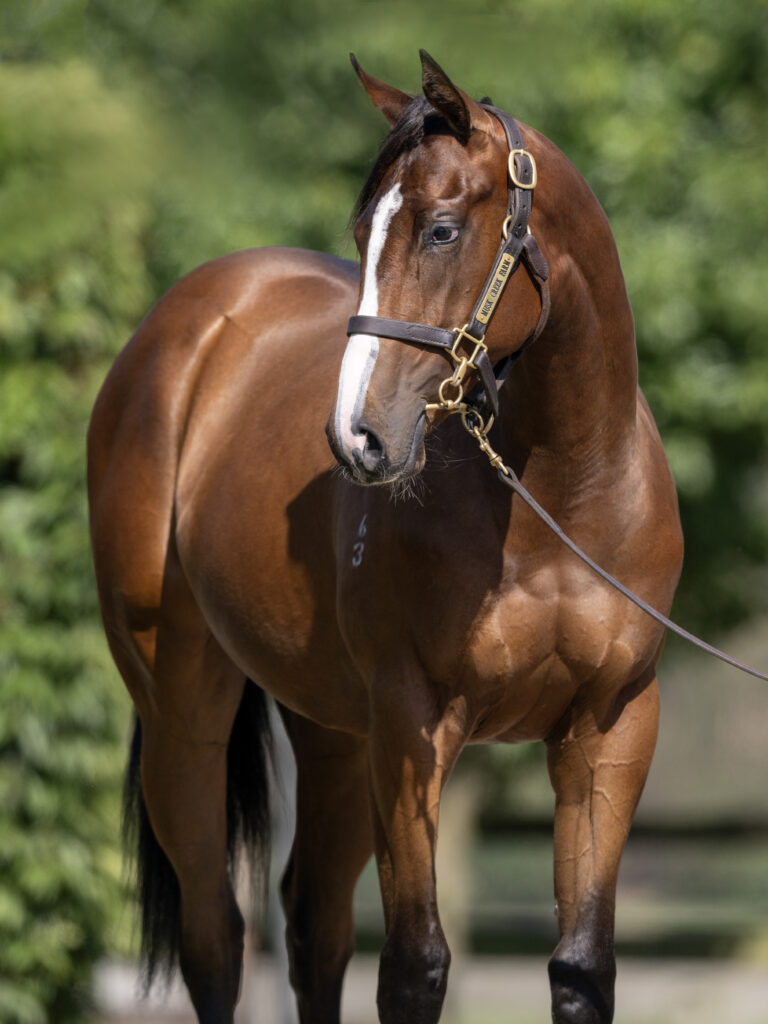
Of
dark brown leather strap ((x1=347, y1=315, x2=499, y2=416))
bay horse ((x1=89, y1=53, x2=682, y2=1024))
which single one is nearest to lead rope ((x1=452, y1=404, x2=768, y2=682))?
bay horse ((x1=89, y1=53, x2=682, y2=1024))

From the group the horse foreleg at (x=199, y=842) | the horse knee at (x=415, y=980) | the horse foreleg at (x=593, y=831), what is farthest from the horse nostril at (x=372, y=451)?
the horse foreleg at (x=199, y=842)

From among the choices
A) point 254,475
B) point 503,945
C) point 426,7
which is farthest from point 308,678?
point 503,945

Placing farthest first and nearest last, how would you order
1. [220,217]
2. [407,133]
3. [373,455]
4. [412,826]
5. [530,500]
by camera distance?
[220,217], [412,826], [530,500], [407,133], [373,455]

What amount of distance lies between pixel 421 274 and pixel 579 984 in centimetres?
137

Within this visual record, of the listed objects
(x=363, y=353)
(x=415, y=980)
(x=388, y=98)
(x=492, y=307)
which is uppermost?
(x=388, y=98)

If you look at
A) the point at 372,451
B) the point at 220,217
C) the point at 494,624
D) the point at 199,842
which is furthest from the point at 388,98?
the point at 220,217

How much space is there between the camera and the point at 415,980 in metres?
2.69

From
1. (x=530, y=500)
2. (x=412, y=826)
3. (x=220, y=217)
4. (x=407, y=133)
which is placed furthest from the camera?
(x=220, y=217)

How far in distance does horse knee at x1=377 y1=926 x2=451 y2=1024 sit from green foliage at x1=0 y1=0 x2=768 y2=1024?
1.36 m

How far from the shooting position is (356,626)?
284cm

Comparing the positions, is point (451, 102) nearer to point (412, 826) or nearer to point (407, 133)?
point (407, 133)

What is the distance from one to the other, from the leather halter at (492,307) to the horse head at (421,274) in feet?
0.05

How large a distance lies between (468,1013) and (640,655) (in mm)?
7496

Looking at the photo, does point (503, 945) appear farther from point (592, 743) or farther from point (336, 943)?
point (592, 743)
